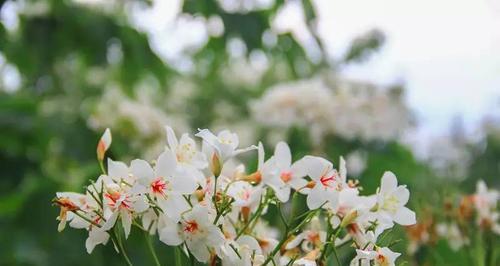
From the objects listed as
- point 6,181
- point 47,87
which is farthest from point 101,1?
point 47,87

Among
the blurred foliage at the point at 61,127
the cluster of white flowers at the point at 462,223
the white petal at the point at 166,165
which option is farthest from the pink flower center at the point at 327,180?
the blurred foliage at the point at 61,127

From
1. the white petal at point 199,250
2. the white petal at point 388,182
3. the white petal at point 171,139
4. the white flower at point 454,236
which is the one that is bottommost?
the white flower at point 454,236

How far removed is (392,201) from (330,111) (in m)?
1.34

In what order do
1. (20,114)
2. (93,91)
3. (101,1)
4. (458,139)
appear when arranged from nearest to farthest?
(20,114), (101,1), (93,91), (458,139)

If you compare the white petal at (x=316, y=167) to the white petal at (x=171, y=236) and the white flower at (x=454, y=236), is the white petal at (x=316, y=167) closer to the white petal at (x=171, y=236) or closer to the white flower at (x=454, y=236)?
the white petal at (x=171, y=236)

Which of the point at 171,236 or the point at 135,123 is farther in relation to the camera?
the point at 135,123

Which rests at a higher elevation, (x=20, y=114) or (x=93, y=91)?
(x=20, y=114)

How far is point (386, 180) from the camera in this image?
0.65m

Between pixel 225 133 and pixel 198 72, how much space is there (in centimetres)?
318

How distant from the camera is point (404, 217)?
2.13 feet

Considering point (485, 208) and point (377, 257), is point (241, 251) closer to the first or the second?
point (377, 257)

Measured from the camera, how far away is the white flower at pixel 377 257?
0.57m

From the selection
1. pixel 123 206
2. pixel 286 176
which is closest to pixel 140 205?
pixel 123 206

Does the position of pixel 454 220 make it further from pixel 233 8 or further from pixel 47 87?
pixel 47 87
